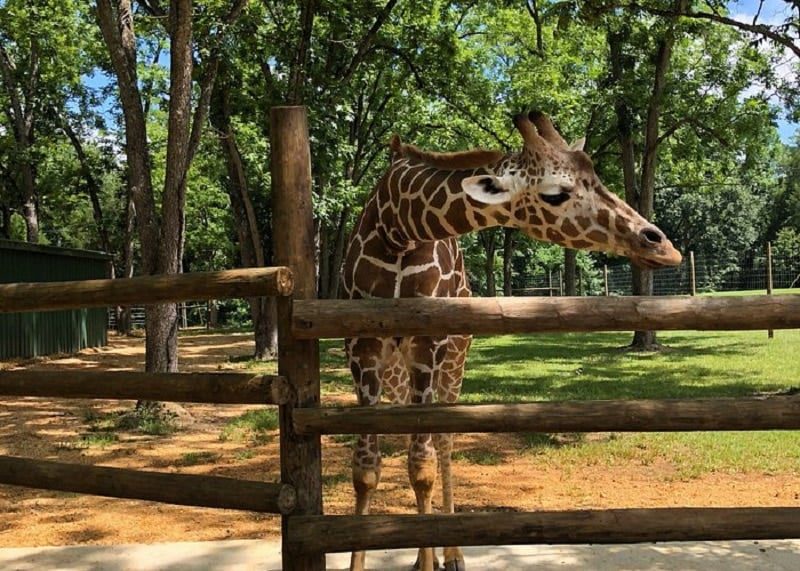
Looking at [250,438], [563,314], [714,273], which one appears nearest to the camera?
[563,314]

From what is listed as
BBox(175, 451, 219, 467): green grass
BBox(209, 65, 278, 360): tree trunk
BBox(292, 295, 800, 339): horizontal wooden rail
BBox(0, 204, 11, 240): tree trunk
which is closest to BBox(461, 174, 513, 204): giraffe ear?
BBox(292, 295, 800, 339): horizontal wooden rail

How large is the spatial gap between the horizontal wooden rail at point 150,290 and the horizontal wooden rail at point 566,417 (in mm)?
583

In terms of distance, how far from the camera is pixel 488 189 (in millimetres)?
3434

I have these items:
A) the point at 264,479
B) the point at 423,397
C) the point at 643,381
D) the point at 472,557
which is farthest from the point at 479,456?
the point at 643,381

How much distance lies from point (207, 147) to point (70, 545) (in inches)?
570

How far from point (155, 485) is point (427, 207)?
6.18 feet

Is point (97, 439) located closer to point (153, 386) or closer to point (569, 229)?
point (153, 386)

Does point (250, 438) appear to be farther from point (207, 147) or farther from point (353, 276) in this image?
point (207, 147)

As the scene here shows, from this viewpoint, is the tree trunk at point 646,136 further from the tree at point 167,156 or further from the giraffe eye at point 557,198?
the giraffe eye at point 557,198

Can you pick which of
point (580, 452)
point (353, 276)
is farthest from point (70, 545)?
point (580, 452)

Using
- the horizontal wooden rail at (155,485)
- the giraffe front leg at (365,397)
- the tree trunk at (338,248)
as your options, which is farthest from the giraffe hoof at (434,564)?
the tree trunk at (338,248)

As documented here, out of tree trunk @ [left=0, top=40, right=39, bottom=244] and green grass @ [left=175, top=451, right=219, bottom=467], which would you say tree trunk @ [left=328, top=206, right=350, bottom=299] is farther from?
green grass @ [left=175, top=451, right=219, bottom=467]

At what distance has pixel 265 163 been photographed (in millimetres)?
15367

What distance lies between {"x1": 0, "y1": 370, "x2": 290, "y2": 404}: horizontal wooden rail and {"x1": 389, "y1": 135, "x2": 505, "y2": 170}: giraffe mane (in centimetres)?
143
